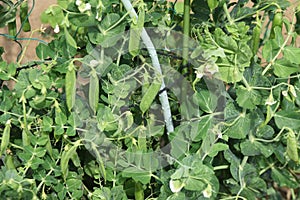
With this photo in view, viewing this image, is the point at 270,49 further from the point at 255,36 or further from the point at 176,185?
the point at 176,185

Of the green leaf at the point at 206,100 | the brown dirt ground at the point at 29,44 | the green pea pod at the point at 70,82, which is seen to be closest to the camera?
the green pea pod at the point at 70,82

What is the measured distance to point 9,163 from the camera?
1212mm

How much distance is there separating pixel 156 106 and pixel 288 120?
31 cm

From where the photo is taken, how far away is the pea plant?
1.06 metres

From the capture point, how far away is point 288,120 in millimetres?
1108

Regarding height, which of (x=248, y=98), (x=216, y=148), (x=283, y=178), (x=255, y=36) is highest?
(x=255, y=36)

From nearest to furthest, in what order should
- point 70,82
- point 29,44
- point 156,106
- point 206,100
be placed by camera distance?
point 70,82 < point 206,100 < point 156,106 < point 29,44

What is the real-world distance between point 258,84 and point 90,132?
389mm

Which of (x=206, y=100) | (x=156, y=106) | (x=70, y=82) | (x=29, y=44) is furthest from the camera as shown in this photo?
(x=29, y=44)

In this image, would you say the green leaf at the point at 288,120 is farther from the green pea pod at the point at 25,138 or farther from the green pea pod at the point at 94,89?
the green pea pod at the point at 25,138

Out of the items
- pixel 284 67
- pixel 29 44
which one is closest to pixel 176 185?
pixel 284 67

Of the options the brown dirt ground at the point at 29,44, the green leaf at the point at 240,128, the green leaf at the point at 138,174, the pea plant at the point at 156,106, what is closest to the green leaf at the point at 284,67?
the pea plant at the point at 156,106

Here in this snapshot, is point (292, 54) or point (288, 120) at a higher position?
point (292, 54)

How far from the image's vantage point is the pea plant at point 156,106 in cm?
106
